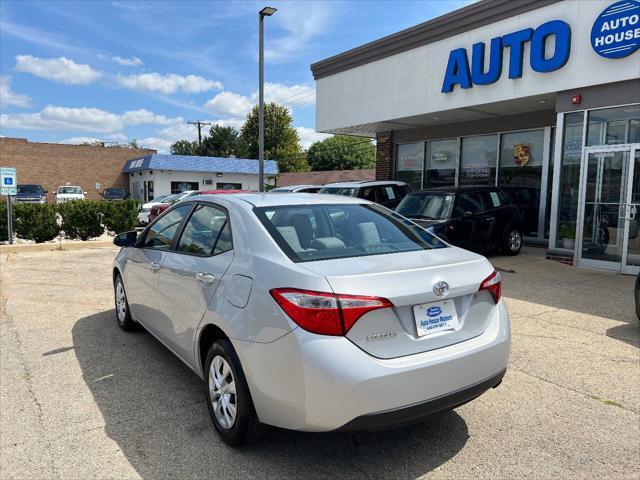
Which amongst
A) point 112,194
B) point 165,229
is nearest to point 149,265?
point 165,229

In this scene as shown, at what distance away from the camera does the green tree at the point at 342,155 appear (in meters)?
76.6

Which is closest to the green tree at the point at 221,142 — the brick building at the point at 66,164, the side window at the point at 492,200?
the brick building at the point at 66,164

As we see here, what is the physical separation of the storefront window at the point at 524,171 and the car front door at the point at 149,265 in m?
10.1

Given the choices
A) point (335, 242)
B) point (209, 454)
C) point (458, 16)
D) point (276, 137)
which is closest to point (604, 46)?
point (458, 16)

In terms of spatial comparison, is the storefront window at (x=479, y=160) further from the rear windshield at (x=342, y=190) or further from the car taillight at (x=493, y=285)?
the car taillight at (x=493, y=285)

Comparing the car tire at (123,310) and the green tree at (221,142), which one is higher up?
the green tree at (221,142)

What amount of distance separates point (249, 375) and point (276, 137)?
56068 mm

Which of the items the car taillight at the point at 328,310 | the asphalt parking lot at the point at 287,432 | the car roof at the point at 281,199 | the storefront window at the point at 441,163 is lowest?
the asphalt parking lot at the point at 287,432

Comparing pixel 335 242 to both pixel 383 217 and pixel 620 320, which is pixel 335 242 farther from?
pixel 620 320

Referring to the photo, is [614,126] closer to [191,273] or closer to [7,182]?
[191,273]

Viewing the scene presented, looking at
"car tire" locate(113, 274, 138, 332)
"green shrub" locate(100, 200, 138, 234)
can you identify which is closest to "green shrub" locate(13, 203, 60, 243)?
"green shrub" locate(100, 200, 138, 234)

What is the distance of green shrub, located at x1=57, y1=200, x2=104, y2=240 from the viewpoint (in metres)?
13.1

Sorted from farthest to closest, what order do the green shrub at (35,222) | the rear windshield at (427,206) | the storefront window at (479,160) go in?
the storefront window at (479,160) → the green shrub at (35,222) → the rear windshield at (427,206)

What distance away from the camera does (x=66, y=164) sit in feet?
125
